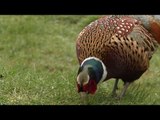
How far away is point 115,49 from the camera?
16.5ft

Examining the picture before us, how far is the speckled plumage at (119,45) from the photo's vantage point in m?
5.04

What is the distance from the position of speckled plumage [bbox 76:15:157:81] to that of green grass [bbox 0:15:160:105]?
0.37 m

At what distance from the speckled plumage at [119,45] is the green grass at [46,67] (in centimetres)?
37

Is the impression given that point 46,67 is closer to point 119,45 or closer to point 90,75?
point 119,45

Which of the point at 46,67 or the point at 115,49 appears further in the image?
the point at 46,67

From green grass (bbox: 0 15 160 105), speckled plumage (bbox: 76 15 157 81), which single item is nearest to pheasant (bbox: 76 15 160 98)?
speckled plumage (bbox: 76 15 157 81)

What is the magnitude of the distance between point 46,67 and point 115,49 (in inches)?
121

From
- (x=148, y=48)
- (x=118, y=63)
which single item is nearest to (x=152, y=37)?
(x=148, y=48)

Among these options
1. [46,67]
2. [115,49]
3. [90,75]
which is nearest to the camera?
[90,75]

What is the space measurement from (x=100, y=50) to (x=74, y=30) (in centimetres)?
427

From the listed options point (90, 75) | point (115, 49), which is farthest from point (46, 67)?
point (90, 75)

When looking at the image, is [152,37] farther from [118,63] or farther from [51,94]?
[51,94]
